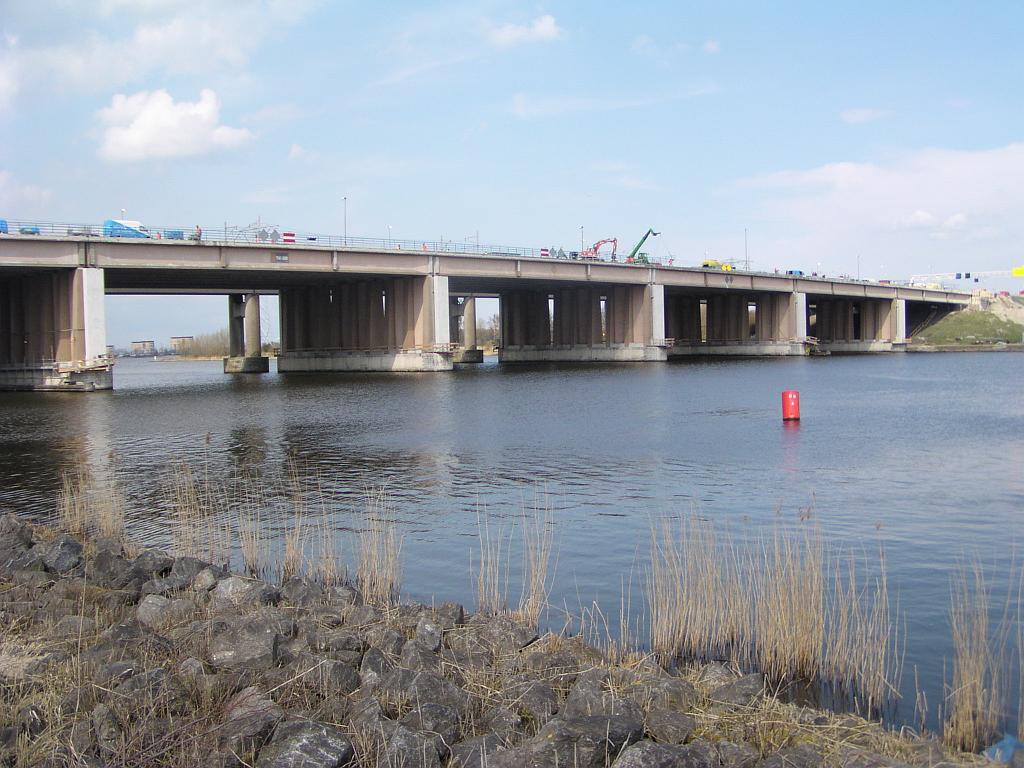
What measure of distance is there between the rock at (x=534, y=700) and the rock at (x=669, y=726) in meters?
0.95

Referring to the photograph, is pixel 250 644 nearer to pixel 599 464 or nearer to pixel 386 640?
pixel 386 640

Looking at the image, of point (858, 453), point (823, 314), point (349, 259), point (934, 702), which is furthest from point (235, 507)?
point (823, 314)

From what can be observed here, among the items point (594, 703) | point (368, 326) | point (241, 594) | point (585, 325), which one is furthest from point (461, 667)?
point (585, 325)

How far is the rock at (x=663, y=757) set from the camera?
7422 mm

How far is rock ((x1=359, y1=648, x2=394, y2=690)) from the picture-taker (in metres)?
9.29

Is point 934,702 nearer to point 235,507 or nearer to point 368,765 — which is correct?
point 368,765

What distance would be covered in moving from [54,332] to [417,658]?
65.3m

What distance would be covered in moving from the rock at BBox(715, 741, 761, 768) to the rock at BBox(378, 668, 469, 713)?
7.88ft

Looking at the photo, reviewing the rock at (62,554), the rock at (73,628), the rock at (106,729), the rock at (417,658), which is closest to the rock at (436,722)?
the rock at (417,658)

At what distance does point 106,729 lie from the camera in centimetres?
802

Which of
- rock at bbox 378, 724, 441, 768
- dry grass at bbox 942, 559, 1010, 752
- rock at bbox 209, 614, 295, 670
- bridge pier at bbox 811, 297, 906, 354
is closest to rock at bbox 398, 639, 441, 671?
rock at bbox 209, 614, 295, 670

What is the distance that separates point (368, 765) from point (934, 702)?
241 inches

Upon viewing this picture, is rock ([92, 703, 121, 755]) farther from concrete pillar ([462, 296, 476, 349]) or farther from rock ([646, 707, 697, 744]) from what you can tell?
concrete pillar ([462, 296, 476, 349])

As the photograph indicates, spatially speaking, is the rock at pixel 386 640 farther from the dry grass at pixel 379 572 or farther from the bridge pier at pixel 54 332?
the bridge pier at pixel 54 332
